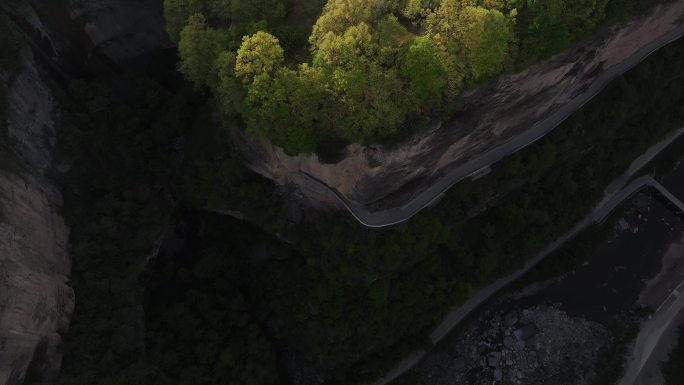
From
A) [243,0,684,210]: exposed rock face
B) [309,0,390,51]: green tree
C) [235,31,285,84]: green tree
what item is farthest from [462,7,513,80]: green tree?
[235,31,285,84]: green tree

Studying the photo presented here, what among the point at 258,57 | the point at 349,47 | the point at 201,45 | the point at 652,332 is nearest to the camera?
the point at 349,47

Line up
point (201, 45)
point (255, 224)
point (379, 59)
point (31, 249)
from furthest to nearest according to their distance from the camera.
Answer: point (255, 224) < point (31, 249) < point (201, 45) < point (379, 59)

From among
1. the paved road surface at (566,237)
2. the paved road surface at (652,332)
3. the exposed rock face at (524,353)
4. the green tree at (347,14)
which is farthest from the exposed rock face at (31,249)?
the paved road surface at (652,332)

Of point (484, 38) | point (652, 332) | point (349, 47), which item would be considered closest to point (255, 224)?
point (349, 47)

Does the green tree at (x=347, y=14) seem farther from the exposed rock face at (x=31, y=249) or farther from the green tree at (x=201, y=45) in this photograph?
the exposed rock face at (x=31, y=249)

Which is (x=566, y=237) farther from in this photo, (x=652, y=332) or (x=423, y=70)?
(x=423, y=70)

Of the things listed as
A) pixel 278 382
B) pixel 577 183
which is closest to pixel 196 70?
pixel 278 382
